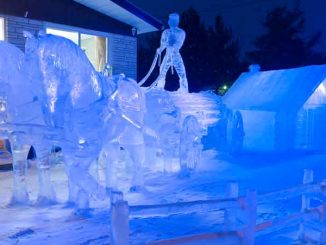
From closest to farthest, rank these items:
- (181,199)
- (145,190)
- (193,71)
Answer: (181,199) → (145,190) → (193,71)

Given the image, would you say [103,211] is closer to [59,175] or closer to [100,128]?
[100,128]

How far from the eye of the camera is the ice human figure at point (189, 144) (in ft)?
29.9

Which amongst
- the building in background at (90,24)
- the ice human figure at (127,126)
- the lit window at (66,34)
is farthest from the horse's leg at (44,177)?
the lit window at (66,34)

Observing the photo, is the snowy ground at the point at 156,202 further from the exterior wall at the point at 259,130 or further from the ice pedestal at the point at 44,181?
the exterior wall at the point at 259,130

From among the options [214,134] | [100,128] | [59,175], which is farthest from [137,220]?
[214,134]

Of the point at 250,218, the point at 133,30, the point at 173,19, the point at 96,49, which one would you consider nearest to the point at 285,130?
the point at 173,19

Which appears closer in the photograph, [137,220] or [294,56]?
[137,220]

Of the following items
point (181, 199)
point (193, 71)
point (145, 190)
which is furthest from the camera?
point (193, 71)

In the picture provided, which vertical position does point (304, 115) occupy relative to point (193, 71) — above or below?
below

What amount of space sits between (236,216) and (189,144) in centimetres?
460

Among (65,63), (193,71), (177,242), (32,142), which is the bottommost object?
(177,242)

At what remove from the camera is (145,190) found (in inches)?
305

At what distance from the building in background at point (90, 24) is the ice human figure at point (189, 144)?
483 centimetres

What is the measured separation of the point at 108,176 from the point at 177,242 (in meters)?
4.17
